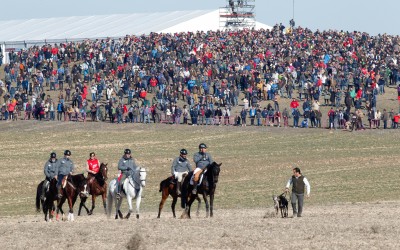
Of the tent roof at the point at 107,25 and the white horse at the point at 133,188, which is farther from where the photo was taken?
the tent roof at the point at 107,25

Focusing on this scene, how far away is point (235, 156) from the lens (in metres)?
60.8

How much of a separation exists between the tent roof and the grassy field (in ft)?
103

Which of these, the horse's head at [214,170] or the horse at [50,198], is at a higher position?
the horse's head at [214,170]

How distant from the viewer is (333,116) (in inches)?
2694

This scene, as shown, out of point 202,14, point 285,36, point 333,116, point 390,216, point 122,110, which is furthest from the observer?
point 202,14

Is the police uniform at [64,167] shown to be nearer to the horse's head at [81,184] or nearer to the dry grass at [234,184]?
the horse's head at [81,184]

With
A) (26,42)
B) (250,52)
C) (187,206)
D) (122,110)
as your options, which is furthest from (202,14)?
(187,206)

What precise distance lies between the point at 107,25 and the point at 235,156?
55.4 m

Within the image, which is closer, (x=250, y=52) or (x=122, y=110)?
(x=122, y=110)

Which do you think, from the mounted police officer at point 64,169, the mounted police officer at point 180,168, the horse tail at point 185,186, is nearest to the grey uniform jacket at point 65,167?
the mounted police officer at point 64,169

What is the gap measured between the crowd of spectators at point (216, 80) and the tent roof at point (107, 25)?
17100mm

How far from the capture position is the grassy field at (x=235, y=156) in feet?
150

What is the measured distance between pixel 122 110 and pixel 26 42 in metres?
36.5

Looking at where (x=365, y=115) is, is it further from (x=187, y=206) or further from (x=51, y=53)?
(x=187, y=206)
